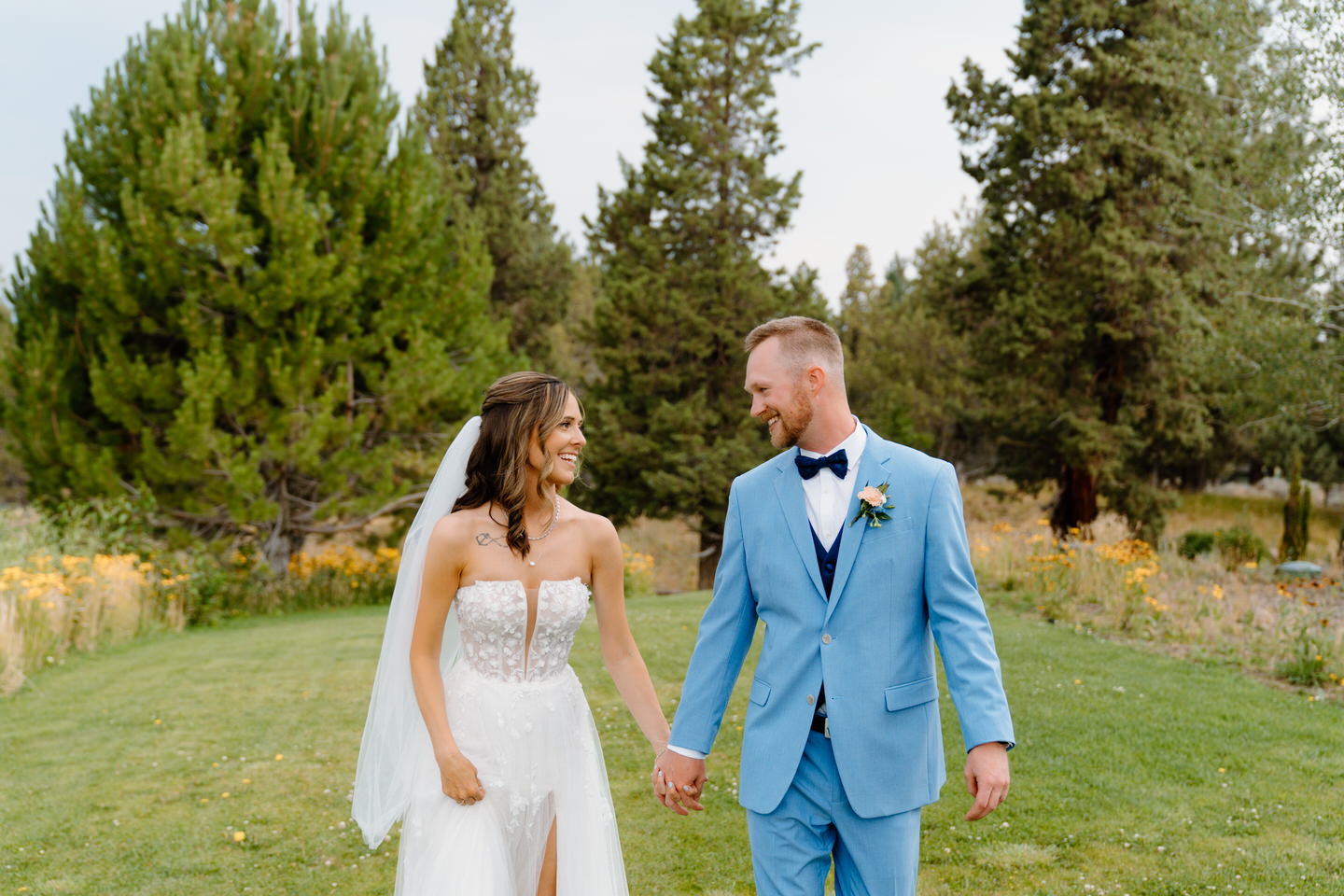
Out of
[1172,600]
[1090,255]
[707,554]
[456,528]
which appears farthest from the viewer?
[707,554]

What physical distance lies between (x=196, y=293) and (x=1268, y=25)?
1691 centimetres

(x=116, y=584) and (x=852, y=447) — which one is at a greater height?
(x=852, y=447)

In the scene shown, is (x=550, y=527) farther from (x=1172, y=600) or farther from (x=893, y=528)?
(x=1172, y=600)

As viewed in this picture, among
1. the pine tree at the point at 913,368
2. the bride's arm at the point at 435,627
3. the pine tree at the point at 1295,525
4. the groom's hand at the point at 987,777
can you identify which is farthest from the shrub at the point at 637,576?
the groom's hand at the point at 987,777

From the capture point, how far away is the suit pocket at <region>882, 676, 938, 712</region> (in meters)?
2.97

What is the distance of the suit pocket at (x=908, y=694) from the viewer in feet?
9.75

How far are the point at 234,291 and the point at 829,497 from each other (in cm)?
1503

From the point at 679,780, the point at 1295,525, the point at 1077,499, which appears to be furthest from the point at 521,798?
the point at 1077,499

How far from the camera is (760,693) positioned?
3.16 m

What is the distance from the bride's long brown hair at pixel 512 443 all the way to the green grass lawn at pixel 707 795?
1.42m

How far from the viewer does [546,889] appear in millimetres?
3414

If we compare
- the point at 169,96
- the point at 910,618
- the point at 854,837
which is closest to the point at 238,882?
the point at 854,837

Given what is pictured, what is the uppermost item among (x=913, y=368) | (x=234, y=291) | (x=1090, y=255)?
(x=1090, y=255)

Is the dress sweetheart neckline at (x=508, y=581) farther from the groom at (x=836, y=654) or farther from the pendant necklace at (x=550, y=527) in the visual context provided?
the groom at (x=836, y=654)
